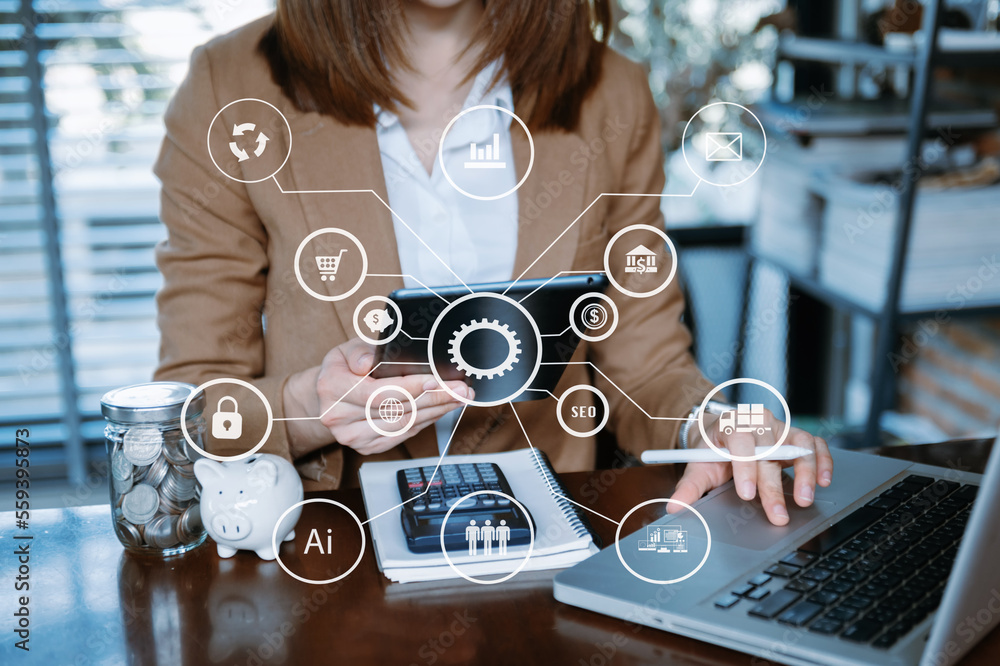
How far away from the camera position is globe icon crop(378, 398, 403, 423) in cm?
65

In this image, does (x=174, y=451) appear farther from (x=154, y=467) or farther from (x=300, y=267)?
(x=300, y=267)

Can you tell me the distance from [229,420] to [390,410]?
159 millimetres

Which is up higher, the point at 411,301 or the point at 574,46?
the point at 574,46

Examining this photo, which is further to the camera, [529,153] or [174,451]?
[529,153]

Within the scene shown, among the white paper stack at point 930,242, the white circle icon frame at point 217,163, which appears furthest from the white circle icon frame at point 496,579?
the white paper stack at point 930,242

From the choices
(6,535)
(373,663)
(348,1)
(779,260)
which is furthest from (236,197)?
(779,260)

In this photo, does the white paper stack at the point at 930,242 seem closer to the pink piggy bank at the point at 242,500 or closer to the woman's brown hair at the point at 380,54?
the woman's brown hair at the point at 380,54

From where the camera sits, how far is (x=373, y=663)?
0.49 m

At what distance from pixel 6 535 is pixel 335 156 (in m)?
0.37

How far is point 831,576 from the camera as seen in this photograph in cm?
55

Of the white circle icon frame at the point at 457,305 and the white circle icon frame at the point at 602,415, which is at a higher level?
the white circle icon frame at the point at 457,305

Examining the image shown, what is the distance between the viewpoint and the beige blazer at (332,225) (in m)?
0.72

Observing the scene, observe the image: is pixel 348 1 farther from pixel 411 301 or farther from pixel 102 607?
pixel 102 607

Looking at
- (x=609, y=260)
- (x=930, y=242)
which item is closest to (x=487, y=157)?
(x=609, y=260)
